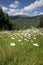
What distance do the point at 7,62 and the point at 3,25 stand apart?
245 feet

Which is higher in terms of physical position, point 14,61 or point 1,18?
point 14,61

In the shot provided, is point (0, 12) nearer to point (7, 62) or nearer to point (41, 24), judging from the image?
point (41, 24)

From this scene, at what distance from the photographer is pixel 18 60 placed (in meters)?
8.11

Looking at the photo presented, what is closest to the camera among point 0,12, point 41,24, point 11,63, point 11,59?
point 11,63

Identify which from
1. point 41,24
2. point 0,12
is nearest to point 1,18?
point 0,12

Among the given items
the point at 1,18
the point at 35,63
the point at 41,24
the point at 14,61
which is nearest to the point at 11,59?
the point at 14,61

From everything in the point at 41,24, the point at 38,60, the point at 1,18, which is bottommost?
the point at 41,24

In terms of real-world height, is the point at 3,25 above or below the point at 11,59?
below

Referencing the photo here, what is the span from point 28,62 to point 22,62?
316mm

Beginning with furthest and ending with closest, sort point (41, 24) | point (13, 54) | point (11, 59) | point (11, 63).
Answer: point (41, 24) < point (13, 54) < point (11, 59) < point (11, 63)

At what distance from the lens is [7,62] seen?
309 inches

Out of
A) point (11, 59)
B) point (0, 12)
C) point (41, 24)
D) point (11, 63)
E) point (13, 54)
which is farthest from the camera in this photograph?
point (41, 24)

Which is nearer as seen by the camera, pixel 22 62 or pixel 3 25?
pixel 22 62

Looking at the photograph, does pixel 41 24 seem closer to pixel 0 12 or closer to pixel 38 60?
pixel 0 12
